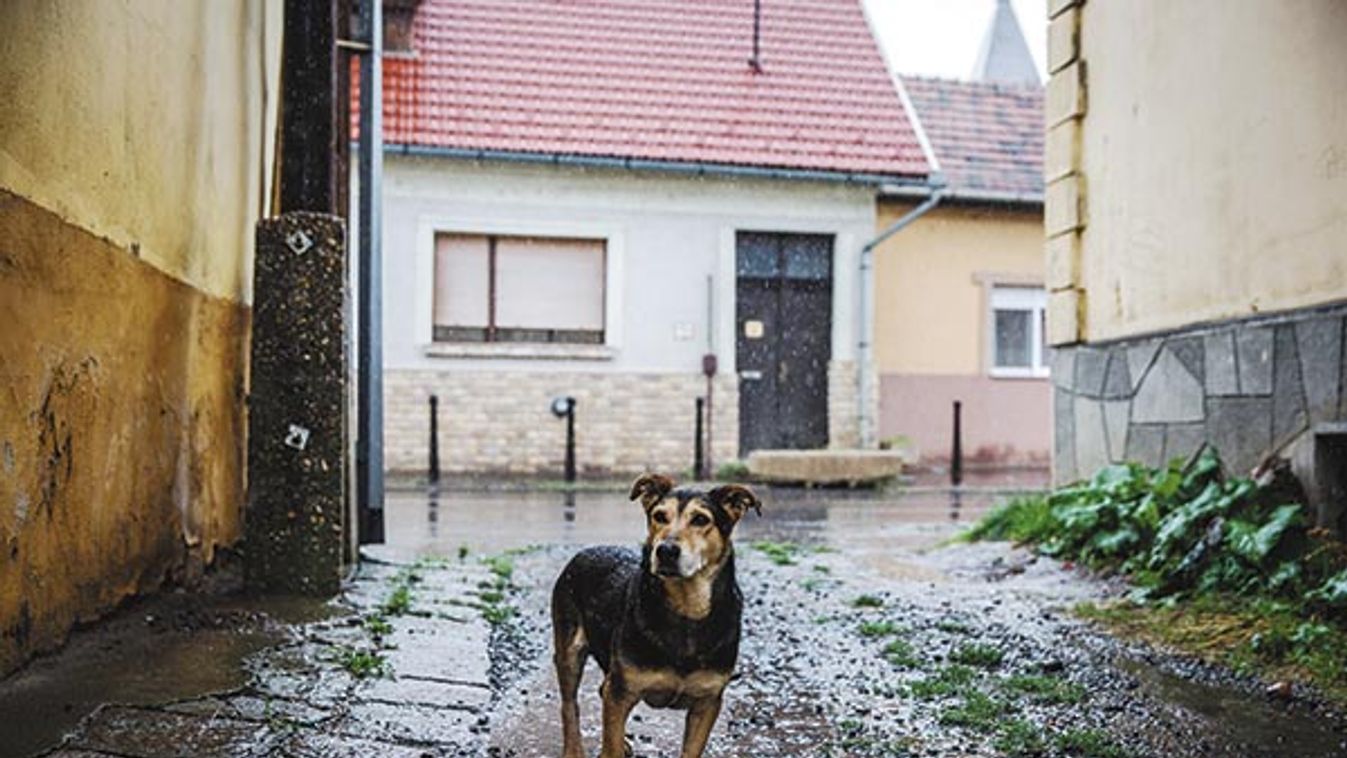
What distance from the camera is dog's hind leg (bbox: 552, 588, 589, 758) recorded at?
4.05 meters

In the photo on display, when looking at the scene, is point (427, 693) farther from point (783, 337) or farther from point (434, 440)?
point (783, 337)

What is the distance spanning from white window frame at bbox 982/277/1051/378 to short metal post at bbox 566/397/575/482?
675 cm

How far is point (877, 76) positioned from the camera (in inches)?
843

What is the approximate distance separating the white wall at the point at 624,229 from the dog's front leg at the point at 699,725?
1493 centimetres

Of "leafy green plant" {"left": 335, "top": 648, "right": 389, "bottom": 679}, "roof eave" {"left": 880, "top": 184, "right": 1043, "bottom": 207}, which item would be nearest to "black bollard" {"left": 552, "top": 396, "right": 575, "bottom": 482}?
"roof eave" {"left": 880, "top": 184, "right": 1043, "bottom": 207}

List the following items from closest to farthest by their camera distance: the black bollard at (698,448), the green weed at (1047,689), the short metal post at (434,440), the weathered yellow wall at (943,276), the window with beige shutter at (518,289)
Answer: the green weed at (1047,689), the short metal post at (434,440), the black bollard at (698,448), the window with beige shutter at (518,289), the weathered yellow wall at (943,276)

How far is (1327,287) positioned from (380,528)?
17.8 ft

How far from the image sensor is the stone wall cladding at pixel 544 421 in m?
18.2

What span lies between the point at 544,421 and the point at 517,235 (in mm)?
2585

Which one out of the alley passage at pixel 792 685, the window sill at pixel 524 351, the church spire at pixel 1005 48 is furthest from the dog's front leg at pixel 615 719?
the church spire at pixel 1005 48

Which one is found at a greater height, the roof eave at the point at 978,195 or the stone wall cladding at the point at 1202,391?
the roof eave at the point at 978,195

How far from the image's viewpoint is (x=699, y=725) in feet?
12.2

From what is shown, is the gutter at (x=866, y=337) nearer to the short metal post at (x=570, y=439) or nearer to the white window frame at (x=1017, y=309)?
the white window frame at (x=1017, y=309)

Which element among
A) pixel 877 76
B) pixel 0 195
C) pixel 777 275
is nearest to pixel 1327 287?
pixel 0 195
